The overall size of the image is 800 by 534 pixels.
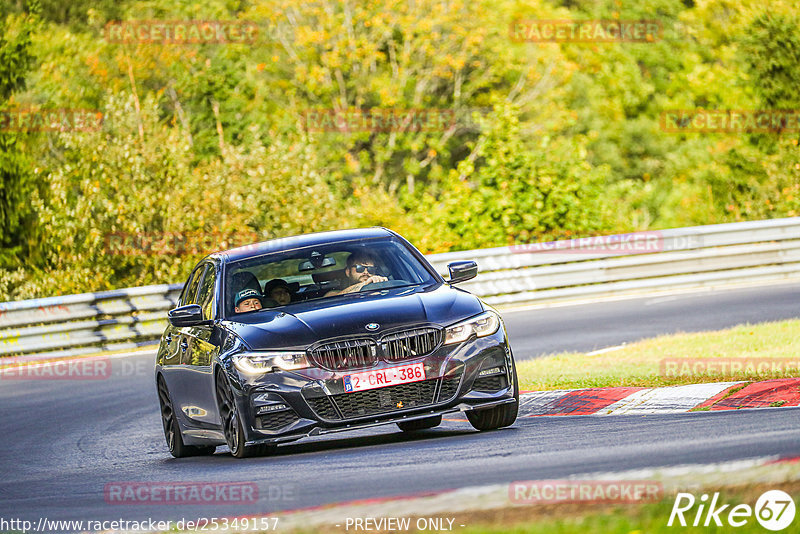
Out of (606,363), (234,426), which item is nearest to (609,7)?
(606,363)

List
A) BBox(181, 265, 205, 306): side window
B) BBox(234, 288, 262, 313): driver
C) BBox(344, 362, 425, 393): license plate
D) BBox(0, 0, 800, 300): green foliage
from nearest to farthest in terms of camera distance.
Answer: BBox(344, 362, 425, 393): license plate
BBox(234, 288, 262, 313): driver
BBox(181, 265, 205, 306): side window
BBox(0, 0, 800, 300): green foliage

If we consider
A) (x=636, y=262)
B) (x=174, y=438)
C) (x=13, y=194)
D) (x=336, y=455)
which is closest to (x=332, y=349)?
(x=336, y=455)

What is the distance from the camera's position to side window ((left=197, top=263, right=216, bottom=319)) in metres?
10.4

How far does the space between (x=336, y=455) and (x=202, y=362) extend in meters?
1.44

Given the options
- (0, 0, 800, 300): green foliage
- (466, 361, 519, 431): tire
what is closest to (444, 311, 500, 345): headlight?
(466, 361, 519, 431): tire

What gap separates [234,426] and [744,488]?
4.59m

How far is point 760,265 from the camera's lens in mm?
23500

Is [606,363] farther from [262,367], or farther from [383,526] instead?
[383,526]

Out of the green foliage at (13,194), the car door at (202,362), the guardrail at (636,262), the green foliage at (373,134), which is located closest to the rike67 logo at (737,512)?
the car door at (202,362)

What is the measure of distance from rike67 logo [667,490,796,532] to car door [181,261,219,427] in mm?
4919

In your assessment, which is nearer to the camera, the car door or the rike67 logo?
the rike67 logo

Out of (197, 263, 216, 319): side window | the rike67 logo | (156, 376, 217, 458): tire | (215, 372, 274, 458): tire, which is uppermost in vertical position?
the rike67 logo

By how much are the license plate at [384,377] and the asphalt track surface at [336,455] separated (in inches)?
17.5

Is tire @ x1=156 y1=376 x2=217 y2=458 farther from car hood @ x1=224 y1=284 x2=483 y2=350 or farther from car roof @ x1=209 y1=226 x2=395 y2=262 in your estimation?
car hood @ x1=224 y1=284 x2=483 y2=350
